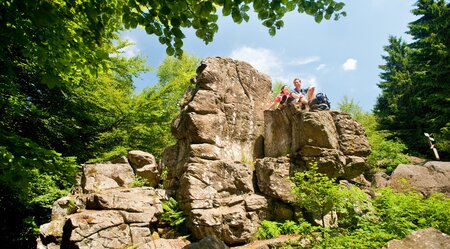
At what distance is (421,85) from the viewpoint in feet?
56.7

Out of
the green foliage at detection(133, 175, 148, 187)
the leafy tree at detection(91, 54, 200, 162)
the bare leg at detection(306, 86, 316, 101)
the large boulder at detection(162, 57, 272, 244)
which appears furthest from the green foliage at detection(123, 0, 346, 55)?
the leafy tree at detection(91, 54, 200, 162)

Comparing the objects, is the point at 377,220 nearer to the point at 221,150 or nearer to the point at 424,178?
the point at 221,150

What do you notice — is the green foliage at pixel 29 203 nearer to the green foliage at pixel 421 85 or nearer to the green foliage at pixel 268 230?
the green foliage at pixel 268 230

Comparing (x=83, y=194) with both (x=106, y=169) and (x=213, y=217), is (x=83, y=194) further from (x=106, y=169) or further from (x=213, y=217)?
(x=213, y=217)

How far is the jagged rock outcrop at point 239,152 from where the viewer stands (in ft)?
27.8

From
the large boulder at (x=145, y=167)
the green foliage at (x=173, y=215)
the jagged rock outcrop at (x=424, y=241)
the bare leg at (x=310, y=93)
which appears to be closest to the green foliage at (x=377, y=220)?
the jagged rock outcrop at (x=424, y=241)

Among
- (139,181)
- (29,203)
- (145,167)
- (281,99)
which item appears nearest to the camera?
(139,181)

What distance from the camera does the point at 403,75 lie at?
22.1 m

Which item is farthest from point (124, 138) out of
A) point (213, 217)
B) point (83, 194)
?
point (213, 217)

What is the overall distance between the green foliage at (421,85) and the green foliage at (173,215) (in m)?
13.1

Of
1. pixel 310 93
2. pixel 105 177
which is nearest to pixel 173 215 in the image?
pixel 105 177

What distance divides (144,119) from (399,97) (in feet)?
60.3

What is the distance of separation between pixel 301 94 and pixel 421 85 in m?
11.3

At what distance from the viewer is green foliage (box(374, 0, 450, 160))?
1570cm
